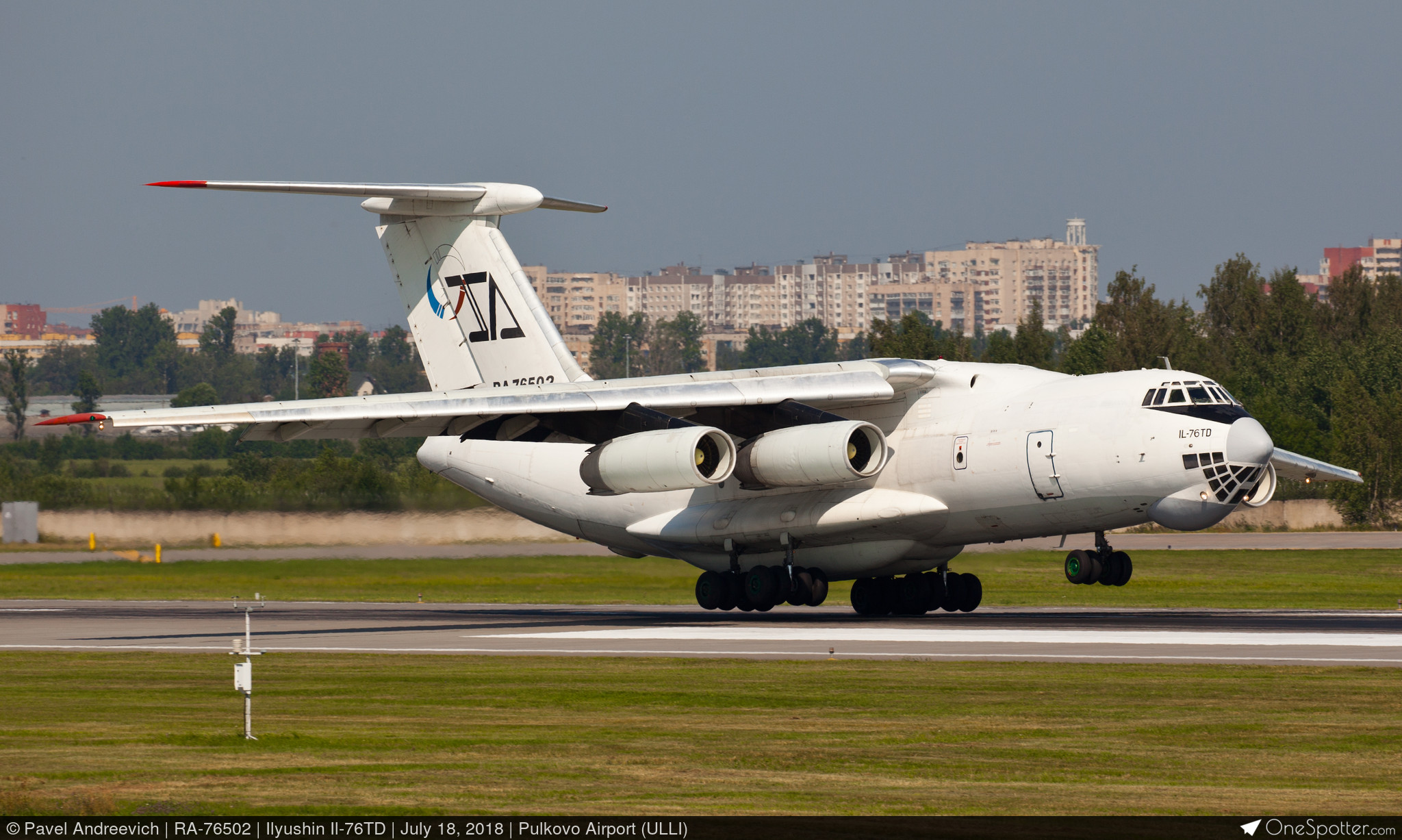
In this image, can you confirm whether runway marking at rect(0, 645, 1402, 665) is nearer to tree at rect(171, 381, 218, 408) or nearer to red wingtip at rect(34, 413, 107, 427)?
red wingtip at rect(34, 413, 107, 427)

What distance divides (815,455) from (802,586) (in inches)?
100

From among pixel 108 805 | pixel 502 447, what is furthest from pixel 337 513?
pixel 108 805

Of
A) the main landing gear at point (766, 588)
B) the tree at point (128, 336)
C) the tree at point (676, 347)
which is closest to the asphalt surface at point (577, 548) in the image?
the main landing gear at point (766, 588)

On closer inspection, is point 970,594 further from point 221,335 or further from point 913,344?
point 221,335

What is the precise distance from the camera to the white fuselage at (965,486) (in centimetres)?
2002

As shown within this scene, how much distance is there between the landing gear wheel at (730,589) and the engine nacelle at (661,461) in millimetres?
2822

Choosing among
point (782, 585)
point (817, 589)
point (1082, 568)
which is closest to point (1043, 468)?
point (1082, 568)

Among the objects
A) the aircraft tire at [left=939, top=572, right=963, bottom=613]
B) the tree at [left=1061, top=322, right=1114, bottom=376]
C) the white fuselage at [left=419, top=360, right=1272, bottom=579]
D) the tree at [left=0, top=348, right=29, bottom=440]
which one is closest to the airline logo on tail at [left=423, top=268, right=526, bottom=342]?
the white fuselage at [left=419, top=360, right=1272, bottom=579]

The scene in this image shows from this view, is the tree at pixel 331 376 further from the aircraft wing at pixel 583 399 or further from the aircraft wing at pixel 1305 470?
the aircraft wing at pixel 1305 470

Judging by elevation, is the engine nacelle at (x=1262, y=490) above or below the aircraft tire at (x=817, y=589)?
above

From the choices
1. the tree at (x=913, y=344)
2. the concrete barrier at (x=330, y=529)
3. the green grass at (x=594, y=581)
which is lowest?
the green grass at (x=594, y=581)

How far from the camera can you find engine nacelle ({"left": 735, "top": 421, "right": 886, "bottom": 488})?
21.0 metres

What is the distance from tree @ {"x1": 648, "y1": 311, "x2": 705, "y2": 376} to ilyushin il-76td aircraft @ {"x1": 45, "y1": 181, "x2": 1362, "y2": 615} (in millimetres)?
117451

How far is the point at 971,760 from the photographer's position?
9859 millimetres
